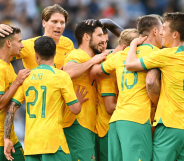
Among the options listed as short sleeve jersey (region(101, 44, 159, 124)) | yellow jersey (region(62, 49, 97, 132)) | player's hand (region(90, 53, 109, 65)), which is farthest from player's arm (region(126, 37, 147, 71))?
yellow jersey (region(62, 49, 97, 132))

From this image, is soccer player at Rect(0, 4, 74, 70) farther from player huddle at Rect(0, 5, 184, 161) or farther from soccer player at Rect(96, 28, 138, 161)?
soccer player at Rect(96, 28, 138, 161)

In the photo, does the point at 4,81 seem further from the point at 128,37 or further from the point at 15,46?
the point at 128,37

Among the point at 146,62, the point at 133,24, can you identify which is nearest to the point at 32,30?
the point at 133,24

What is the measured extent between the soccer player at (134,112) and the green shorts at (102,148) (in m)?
0.77

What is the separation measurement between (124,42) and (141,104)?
1454 millimetres

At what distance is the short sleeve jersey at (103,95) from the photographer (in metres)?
5.41

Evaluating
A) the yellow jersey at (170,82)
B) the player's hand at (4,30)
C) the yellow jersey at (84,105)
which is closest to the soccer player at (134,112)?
the yellow jersey at (170,82)

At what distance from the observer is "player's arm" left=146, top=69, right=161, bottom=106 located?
4461 mm

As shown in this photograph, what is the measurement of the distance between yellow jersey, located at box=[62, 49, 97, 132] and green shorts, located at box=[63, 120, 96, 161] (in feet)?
0.27

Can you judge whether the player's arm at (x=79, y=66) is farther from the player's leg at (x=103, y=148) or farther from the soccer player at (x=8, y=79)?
the player's leg at (x=103, y=148)

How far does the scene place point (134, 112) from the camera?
4512 millimetres

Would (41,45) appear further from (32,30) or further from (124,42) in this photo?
(32,30)

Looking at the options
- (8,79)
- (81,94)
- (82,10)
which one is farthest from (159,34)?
(82,10)

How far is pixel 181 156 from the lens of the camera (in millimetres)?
4367
